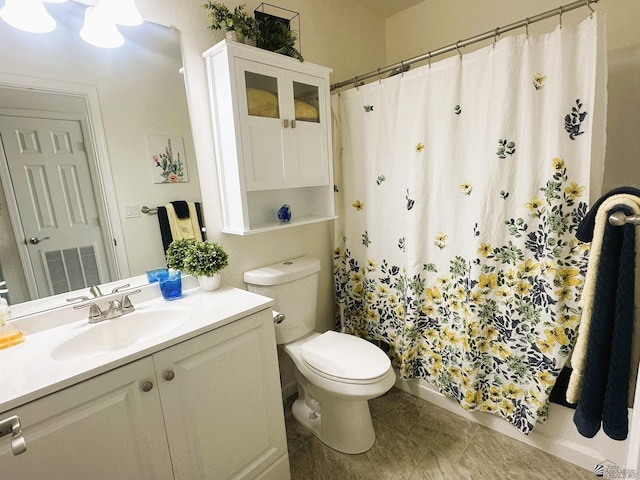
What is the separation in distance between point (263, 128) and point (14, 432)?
1.27 metres

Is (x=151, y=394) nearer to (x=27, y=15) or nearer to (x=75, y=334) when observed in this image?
(x=75, y=334)

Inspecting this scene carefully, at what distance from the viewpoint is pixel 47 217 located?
1.15m

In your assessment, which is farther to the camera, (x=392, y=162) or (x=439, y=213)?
(x=392, y=162)

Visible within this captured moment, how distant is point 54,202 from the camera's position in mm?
1163

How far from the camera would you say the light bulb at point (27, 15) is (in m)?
1.04

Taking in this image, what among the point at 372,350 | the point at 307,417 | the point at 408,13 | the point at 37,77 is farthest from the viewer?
the point at 408,13

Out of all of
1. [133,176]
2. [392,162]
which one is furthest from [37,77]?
[392,162]

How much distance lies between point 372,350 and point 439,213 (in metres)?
0.75

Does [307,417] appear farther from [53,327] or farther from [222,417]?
[53,327]

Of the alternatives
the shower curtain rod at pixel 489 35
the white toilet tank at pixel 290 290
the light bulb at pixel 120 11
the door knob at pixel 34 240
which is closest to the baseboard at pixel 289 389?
the white toilet tank at pixel 290 290

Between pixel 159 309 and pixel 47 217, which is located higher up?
pixel 47 217

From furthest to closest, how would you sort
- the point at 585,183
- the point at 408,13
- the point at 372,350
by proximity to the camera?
1. the point at 408,13
2. the point at 372,350
3. the point at 585,183

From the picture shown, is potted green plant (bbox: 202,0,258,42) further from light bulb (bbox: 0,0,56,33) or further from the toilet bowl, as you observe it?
the toilet bowl

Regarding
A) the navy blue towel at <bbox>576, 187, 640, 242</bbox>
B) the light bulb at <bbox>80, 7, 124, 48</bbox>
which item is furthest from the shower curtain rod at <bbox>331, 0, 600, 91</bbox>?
the light bulb at <bbox>80, 7, 124, 48</bbox>
